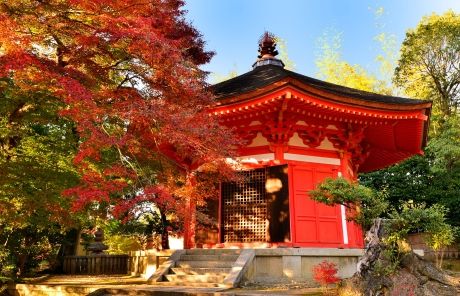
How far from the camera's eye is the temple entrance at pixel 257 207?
405 inches

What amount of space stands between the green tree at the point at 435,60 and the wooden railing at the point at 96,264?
2140 cm

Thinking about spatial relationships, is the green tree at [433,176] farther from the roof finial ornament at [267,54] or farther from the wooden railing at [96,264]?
the wooden railing at [96,264]

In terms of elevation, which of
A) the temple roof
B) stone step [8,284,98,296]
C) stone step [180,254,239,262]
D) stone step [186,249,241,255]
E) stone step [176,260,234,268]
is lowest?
stone step [8,284,98,296]

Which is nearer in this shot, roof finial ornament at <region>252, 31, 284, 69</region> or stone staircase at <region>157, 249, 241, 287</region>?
stone staircase at <region>157, 249, 241, 287</region>

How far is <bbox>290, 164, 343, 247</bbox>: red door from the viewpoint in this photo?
10172 mm

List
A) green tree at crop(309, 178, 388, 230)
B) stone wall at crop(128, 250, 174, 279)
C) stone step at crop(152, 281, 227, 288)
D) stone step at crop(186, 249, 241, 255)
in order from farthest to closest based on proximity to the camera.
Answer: stone wall at crop(128, 250, 174, 279)
stone step at crop(186, 249, 241, 255)
stone step at crop(152, 281, 227, 288)
green tree at crop(309, 178, 388, 230)

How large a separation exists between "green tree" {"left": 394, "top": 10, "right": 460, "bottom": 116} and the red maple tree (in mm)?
22367

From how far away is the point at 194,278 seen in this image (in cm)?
913

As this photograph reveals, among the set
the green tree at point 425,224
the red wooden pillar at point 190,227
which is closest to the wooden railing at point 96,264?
the red wooden pillar at point 190,227

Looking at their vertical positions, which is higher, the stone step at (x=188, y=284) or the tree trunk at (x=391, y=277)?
the tree trunk at (x=391, y=277)

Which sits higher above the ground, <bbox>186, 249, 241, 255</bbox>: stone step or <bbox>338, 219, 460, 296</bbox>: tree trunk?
<bbox>186, 249, 241, 255</bbox>: stone step

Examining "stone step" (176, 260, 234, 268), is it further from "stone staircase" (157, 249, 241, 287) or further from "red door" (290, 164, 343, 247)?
"red door" (290, 164, 343, 247)

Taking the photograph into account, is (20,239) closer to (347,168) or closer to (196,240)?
(196,240)

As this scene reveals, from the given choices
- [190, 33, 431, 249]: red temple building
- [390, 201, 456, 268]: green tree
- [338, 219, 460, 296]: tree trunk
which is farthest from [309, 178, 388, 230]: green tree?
[190, 33, 431, 249]: red temple building
